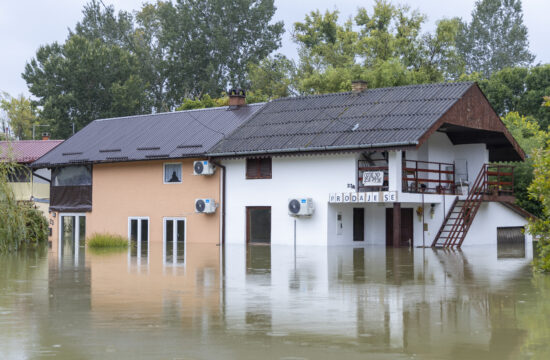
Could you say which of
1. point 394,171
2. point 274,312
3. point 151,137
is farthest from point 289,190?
point 274,312

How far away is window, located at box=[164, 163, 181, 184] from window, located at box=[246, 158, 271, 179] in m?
3.86

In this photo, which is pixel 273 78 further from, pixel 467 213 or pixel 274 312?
pixel 274 312

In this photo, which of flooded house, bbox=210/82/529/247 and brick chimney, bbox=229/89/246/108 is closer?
flooded house, bbox=210/82/529/247

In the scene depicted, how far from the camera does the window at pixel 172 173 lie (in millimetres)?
37316

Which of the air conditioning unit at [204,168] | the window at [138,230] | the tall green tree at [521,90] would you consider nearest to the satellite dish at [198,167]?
the air conditioning unit at [204,168]

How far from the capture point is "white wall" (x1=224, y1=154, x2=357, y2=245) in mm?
32031

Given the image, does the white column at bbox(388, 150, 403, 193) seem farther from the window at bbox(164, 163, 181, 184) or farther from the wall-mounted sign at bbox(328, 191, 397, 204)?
the window at bbox(164, 163, 181, 184)

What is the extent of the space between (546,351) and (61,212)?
36.1 m

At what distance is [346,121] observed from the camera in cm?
3300

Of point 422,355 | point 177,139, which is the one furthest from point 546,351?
point 177,139

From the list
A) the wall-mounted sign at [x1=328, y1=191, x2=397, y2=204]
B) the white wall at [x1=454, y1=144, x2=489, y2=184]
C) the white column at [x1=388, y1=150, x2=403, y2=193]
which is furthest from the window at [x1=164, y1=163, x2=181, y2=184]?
the white wall at [x1=454, y1=144, x2=489, y2=184]

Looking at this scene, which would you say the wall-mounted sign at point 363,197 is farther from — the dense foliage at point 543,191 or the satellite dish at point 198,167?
the dense foliage at point 543,191

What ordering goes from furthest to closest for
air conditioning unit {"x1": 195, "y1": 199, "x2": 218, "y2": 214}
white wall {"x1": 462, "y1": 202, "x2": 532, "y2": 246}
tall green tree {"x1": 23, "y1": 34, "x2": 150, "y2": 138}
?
1. tall green tree {"x1": 23, "y1": 34, "x2": 150, "y2": 138}
2. air conditioning unit {"x1": 195, "y1": 199, "x2": 218, "y2": 214}
3. white wall {"x1": 462, "y1": 202, "x2": 532, "y2": 246}

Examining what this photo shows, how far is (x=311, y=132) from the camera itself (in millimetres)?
33188
